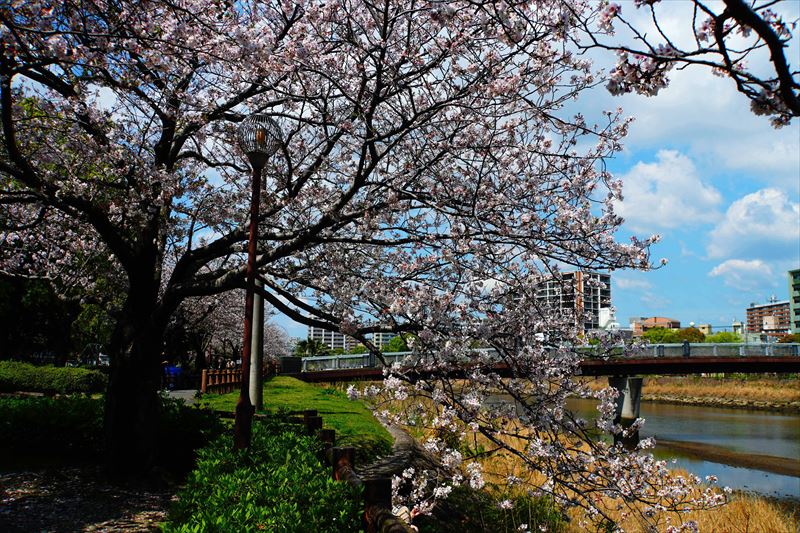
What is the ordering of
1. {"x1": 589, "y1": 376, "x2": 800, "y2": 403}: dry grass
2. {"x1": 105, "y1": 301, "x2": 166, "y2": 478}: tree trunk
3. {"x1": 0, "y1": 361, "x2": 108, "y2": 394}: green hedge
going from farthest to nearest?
{"x1": 589, "y1": 376, "x2": 800, "y2": 403}: dry grass < {"x1": 0, "y1": 361, "x2": 108, "y2": 394}: green hedge < {"x1": 105, "y1": 301, "x2": 166, "y2": 478}: tree trunk

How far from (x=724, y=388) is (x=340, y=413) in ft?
181

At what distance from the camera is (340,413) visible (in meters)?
16.2

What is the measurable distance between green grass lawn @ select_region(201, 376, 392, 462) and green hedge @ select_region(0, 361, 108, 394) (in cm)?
644

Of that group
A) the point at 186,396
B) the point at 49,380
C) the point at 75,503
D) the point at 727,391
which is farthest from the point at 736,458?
the point at 727,391

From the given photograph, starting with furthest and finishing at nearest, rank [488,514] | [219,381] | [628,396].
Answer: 1. [628,396]
2. [219,381]
3. [488,514]

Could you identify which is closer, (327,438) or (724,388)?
(327,438)

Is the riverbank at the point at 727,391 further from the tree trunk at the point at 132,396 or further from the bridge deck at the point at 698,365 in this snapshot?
the tree trunk at the point at 132,396

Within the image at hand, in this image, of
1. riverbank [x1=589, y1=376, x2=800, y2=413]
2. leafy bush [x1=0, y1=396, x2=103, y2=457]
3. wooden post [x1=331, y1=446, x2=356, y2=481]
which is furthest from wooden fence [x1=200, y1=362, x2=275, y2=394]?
riverbank [x1=589, y1=376, x2=800, y2=413]

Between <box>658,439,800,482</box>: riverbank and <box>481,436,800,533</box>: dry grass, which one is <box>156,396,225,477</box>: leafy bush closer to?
<box>481,436,800,533</box>: dry grass

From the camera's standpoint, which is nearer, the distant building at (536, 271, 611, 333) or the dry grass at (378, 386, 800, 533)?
the distant building at (536, 271, 611, 333)

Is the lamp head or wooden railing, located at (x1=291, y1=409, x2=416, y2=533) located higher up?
the lamp head

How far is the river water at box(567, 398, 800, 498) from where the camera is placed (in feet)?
75.0

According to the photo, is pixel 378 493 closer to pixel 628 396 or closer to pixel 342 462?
pixel 342 462

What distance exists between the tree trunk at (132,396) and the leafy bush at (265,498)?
12.5ft
